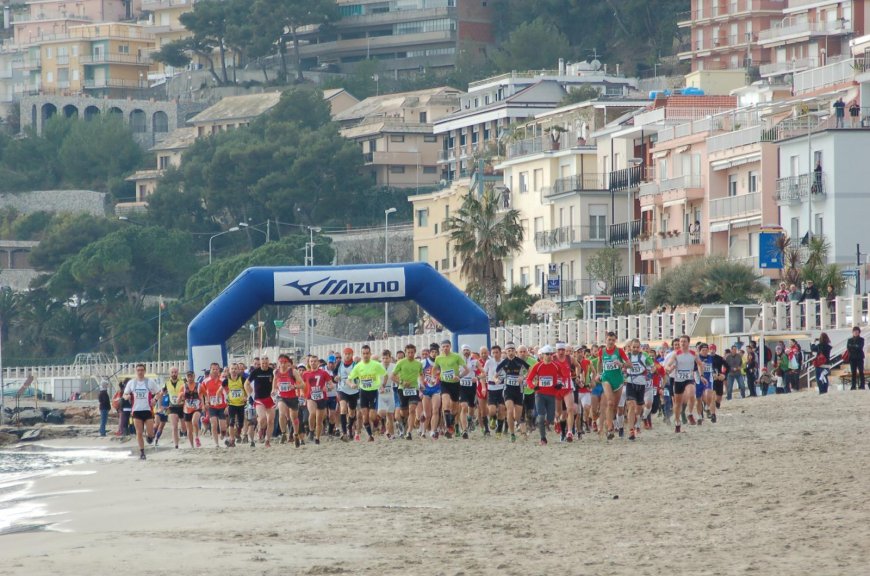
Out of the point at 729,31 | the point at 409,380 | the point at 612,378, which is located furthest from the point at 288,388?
the point at 729,31

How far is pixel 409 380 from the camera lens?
27.0 metres

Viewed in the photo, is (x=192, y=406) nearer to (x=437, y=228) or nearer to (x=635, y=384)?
(x=635, y=384)

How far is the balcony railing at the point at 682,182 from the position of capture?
6412cm

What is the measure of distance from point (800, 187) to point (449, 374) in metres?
30.5

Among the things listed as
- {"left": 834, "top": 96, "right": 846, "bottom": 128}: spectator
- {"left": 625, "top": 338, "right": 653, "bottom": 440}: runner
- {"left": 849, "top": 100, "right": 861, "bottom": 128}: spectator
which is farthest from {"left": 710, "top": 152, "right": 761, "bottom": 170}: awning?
{"left": 625, "top": 338, "right": 653, "bottom": 440}: runner

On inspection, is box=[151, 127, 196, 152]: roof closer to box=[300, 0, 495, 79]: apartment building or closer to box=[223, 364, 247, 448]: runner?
box=[300, 0, 495, 79]: apartment building

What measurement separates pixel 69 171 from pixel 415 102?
32.4 m

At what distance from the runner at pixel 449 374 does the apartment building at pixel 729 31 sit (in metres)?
84.8

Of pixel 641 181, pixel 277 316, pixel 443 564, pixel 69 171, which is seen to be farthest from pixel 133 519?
pixel 69 171

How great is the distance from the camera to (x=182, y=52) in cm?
15700

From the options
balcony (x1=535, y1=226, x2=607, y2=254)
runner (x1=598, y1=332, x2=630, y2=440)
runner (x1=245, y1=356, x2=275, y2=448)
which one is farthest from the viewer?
balcony (x1=535, y1=226, x2=607, y2=254)

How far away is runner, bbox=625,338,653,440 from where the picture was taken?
80.4ft

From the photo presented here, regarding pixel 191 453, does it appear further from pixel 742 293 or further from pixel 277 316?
pixel 277 316

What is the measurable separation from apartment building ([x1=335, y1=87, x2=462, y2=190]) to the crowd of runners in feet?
325
